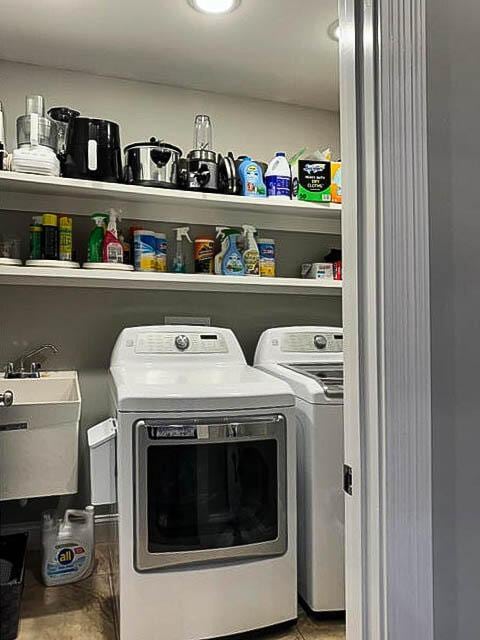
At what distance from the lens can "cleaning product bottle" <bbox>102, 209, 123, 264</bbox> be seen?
98.9 inches

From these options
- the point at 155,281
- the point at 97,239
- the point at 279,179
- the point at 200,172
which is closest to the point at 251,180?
the point at 279,179

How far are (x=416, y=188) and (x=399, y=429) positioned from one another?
0.42m

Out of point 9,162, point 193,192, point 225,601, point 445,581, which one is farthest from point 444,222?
point 9,162

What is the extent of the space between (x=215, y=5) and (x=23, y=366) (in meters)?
1.80

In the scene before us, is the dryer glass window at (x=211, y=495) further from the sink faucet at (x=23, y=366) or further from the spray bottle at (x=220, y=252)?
the spray bottle at (x=220, y=252)

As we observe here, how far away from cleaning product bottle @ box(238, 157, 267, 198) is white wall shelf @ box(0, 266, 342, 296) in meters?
0.42

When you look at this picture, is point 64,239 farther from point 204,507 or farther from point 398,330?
point 398,330

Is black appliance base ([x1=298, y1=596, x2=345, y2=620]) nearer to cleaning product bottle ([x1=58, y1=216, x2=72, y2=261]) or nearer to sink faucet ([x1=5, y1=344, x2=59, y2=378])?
sink faucet ([x1=5, y1=344, x2=59, y2=378])

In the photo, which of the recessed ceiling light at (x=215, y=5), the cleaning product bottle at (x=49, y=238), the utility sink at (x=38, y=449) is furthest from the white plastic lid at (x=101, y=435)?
the recessed ceiling light at (x=215, y=5)

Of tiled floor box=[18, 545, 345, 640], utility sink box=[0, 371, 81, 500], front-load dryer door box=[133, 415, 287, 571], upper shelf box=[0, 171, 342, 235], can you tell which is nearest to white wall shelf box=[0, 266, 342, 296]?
upper shelf box=[0, 171, 342, 235]

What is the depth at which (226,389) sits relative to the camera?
1.92 meters

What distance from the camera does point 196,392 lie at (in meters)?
1.85

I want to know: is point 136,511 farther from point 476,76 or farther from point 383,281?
point 476,76

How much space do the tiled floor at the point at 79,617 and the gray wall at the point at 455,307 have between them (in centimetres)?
113
